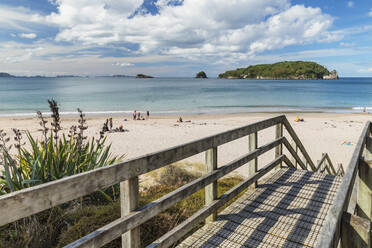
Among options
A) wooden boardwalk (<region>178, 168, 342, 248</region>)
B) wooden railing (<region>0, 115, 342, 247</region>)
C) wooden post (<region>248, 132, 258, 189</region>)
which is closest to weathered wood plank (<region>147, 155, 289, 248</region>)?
wooden railing (<region>0, 115, 342, 247</region>)

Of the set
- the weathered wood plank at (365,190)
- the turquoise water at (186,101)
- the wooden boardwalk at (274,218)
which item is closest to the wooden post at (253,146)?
the wooden boardwalk at (274,218)

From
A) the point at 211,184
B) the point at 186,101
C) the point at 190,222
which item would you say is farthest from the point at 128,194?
the point at 186,101

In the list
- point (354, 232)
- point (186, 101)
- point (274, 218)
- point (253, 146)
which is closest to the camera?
point (354, 232)

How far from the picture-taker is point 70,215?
3975 millimetres

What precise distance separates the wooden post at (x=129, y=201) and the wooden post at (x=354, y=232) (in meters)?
1.55

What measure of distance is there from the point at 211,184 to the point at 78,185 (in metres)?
2.07

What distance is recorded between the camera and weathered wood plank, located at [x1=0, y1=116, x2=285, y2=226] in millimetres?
1426

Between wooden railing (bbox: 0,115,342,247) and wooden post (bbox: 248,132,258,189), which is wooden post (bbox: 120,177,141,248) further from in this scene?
wooden post (bbox: 248,132,258,189)

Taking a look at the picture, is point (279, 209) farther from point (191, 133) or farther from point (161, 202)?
point (191, 133)

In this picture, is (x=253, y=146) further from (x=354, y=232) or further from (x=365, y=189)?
(x=354, y=232)

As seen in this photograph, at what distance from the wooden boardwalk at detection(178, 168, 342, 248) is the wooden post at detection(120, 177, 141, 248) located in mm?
975

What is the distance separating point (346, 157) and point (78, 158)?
12592mm

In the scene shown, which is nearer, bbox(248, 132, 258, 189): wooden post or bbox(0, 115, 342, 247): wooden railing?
bbox(0, 115, 342, 247): wooden railing

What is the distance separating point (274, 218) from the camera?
368 centimetres
